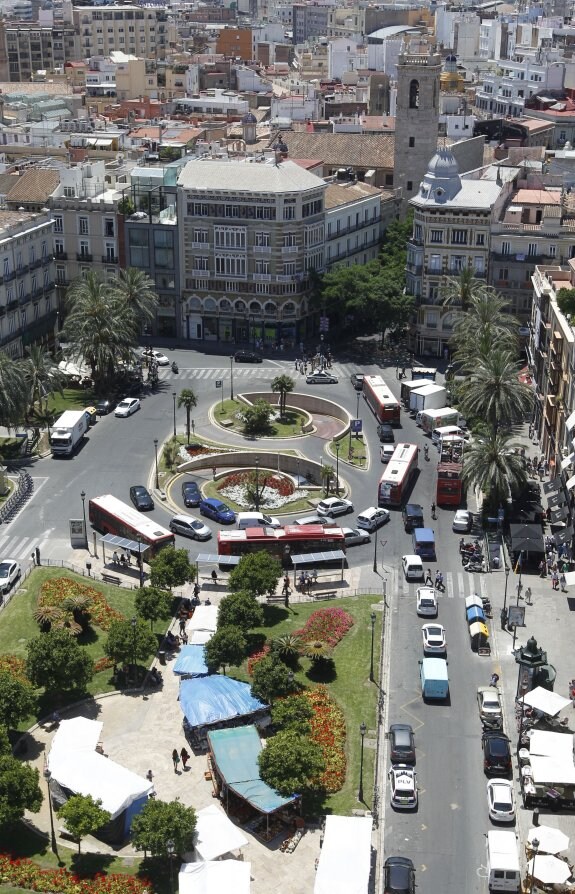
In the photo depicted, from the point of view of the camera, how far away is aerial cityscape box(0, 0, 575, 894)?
6744cm

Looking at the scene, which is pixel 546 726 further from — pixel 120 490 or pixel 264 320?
pixel 264 320

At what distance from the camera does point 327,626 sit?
87375 mm

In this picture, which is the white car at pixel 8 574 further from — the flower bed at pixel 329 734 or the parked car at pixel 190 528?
the flower bed at pixel 329 734

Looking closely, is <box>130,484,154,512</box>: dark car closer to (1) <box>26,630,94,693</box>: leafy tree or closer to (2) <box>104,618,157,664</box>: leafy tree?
(2) <box>104,618,157,664</box>: leafy tree

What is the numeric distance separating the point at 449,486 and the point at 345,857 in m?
48.6

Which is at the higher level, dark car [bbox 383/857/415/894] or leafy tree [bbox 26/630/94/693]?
leafy tree [bbox 26/630/94/693]

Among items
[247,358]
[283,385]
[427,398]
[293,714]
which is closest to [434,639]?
[293,714]

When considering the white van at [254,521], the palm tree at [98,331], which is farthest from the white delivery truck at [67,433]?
the white van at [254,521]

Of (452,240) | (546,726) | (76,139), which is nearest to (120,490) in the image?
(546,726)

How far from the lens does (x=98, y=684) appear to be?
81.2 m

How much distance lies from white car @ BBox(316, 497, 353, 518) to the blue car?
7.22m

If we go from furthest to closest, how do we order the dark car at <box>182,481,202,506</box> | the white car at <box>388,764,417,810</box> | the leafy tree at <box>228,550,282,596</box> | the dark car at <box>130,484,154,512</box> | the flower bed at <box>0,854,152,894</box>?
1. the dark car at <box>182,481,202,506</box>
2. the dark car at <box>130,484,154,512</box>
3. the leafy tree at <box>228,550,282,596</box>
4. the white car at <box>388,764,417,810</box>
5. the flower bed at <box>0,854,152,894</box>

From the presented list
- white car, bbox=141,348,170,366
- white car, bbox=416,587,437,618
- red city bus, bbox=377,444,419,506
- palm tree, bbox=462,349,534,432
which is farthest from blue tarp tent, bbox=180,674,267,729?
white car, bbox=141,348,170,366

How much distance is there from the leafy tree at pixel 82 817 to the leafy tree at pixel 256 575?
24920mm
